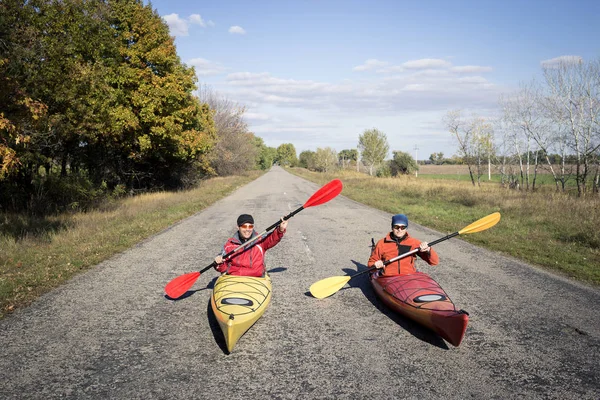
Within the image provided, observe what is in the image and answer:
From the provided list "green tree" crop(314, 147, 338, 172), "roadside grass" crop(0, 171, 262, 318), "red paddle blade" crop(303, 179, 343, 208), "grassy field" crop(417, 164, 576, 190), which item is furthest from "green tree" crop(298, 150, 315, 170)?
"red paddle blade" crop(303, 179, 343, 208)

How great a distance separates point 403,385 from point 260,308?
5.97ft

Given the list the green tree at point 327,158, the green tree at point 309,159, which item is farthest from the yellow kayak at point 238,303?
the green tree at point 309,159

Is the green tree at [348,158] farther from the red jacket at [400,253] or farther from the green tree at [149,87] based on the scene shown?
the red jacket at [400,253]

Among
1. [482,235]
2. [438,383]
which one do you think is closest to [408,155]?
[482,235]

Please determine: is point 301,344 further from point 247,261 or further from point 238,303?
point 247,261

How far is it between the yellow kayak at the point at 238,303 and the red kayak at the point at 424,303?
64.6 inches

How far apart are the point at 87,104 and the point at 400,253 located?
10.8m

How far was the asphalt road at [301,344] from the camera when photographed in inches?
136

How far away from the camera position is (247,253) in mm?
5422

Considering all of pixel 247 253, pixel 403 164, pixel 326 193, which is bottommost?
pixel 403 164

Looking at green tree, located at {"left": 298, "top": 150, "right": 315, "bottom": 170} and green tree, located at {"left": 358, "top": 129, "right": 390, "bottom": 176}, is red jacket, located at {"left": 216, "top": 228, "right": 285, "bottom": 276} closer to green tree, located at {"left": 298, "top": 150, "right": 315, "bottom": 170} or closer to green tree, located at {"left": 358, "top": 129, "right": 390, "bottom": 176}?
green tree, located at {"left": 358, "top": 129, "right": 390, "bottom": 176}

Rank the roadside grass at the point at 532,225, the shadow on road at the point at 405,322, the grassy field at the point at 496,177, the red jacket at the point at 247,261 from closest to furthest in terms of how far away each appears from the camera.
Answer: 1. the shadow on road at the point at 405,322
2. the red jacket at the point at 247,261
3. the roadside grass at the point at 532,225
4. the grassy field at the point at 496,177

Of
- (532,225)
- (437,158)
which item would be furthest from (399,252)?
(437,158)

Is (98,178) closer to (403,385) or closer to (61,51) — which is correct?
(61,51)
